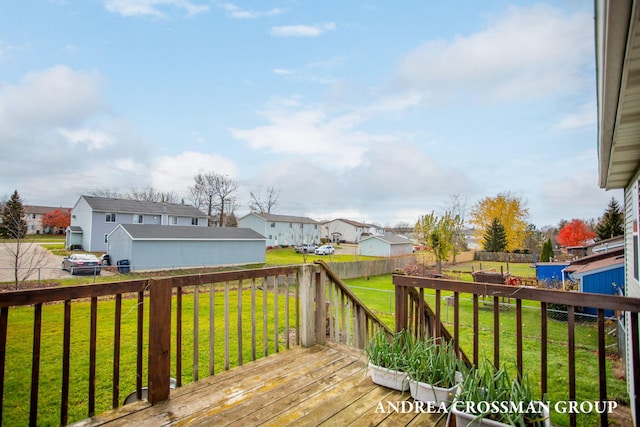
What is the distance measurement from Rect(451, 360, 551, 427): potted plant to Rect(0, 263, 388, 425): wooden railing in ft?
5.95

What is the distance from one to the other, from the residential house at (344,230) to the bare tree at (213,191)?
2201cm

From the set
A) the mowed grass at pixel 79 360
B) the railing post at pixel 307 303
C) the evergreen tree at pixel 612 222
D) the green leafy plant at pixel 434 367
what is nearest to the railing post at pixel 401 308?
the green leafy plant at pixel 434 367

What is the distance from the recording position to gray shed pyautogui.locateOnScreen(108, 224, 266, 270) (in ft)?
62.1

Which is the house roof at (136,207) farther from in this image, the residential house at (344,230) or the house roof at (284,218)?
the residential house at (344,230)

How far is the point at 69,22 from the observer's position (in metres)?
7.28

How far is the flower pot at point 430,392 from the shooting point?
7.30 ft

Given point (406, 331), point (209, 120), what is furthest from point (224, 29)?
point (406, 331)

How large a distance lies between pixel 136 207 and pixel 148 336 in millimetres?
29958

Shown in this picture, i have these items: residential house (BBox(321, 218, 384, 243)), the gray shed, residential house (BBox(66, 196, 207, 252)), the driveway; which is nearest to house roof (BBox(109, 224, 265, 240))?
the gray shed

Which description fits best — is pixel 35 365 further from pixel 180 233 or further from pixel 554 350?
pixel 180 233

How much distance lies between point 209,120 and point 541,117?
12865 millimetres

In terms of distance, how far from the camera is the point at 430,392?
2.27 metres

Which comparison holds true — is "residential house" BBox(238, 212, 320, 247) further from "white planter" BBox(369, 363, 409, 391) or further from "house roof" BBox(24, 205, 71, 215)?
"house roof" BBox(24, 205, 71, 215)

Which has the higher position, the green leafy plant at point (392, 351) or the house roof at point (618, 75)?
the house roof at point (618, 75)
